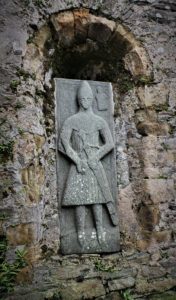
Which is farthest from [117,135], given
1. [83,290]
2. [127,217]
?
[83,290]

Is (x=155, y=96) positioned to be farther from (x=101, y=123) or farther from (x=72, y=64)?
(x=72, y=64)

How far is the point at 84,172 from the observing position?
335 centimetres

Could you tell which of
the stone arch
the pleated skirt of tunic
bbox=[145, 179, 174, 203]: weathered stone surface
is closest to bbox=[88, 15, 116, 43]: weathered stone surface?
the stone arch

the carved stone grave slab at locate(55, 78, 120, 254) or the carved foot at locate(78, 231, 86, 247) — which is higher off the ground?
the carved stone grave slab at locate(55, 78, 120, 254)

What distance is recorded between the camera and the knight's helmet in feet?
11.5

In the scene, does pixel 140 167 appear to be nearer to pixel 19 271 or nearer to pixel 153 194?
pixel 153 194

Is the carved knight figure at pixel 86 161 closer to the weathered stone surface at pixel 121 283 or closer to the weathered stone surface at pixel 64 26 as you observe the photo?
the weathered stone surface at pixel 121 283

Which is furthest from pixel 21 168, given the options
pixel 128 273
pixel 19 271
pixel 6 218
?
pixel 128 273

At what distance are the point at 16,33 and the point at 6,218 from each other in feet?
5.35

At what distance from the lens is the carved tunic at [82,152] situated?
10.8 ft

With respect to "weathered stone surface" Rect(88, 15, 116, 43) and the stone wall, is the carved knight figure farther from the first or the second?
"weathered stone surface" Rect(88, 15, 116, 43)

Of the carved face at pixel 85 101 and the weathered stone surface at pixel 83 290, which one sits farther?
the carved face at pixel 85 101

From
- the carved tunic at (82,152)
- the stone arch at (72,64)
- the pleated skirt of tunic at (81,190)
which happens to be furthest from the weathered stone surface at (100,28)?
the pleated skirt of tunic at (81,190)

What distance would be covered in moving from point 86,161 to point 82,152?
0.10 meters
